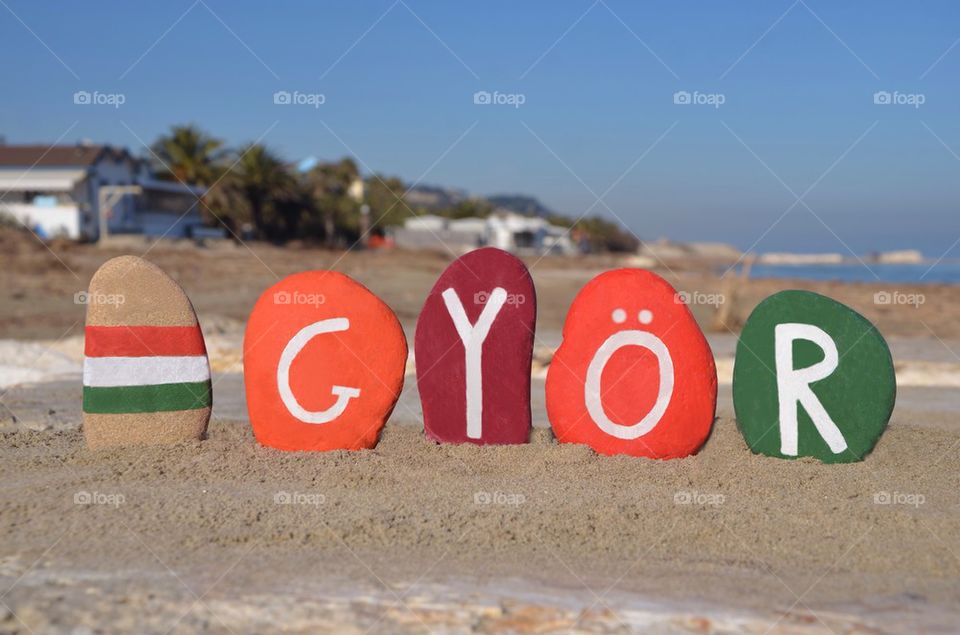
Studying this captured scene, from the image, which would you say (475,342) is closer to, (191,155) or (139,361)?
(139,361)

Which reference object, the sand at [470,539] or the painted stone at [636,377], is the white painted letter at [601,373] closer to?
the painted stone at [636,377]

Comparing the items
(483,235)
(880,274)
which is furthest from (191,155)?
(880,274)

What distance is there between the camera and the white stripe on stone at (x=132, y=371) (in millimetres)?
5312

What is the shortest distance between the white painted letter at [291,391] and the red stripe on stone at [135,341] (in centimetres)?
46

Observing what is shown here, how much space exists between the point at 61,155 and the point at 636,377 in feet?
132

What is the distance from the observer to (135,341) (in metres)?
5.32

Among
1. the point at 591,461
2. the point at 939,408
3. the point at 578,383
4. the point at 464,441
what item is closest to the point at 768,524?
the point at 591,461

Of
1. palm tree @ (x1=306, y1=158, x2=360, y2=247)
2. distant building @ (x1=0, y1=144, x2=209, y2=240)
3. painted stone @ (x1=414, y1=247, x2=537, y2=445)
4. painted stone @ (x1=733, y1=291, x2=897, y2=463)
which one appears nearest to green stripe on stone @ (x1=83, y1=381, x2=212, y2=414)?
painted stone @ (x1=414, y1=247, x2=537, y2=445)

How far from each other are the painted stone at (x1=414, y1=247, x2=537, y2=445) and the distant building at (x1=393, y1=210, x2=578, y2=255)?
171ft

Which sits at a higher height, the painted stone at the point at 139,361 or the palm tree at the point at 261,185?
the palm tree at the point at 261,185

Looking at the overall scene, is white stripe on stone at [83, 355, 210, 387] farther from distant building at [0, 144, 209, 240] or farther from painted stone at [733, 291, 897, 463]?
distant building at [0, 144, 209, 240]

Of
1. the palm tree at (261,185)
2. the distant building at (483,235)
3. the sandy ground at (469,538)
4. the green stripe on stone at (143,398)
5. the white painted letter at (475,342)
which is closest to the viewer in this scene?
the sandy ground at (469,538)

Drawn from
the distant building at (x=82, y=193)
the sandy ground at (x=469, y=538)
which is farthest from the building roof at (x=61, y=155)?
the sandy ground at (x=469, y=538)

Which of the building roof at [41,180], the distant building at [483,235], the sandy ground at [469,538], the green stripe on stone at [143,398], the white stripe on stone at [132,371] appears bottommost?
the sandy ground at [469,538]
